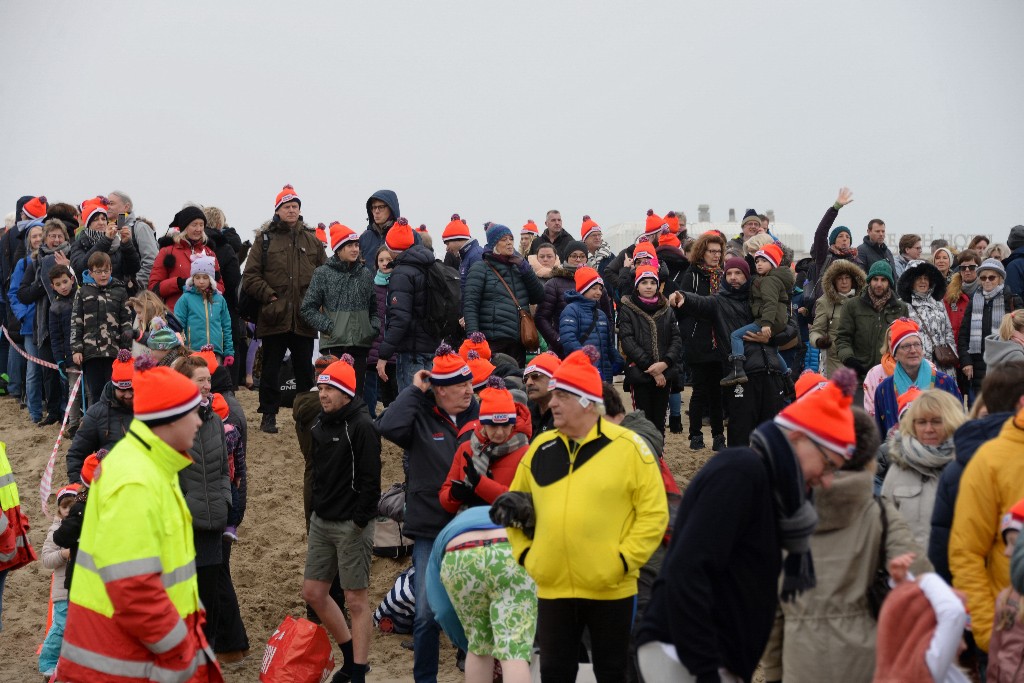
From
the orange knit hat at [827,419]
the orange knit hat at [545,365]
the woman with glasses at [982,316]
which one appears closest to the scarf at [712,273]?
the woman with glasses at [982,316]

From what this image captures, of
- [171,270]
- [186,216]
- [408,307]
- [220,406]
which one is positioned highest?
[186,216]

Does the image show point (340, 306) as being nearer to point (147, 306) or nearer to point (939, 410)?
point (147, 306)

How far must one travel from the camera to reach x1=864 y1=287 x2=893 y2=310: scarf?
11.5 metres

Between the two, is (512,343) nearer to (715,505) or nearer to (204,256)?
(204,256)

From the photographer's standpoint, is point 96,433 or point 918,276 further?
point 918,276

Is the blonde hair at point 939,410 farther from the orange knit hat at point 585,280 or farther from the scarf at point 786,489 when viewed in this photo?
the orange knit hat at point 585,280

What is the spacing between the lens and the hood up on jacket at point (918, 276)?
40.4 feet

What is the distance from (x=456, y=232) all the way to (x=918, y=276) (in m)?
4.94

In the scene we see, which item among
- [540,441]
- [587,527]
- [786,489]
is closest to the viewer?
[786,489]

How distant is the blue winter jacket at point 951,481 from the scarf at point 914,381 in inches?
121

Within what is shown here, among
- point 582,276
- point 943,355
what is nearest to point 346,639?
point 582,276

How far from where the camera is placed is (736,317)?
11.8 meters

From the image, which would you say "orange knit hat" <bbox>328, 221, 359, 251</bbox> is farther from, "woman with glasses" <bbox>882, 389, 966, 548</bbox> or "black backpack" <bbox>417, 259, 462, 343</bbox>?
"woman with glasses" <bbox>882, 389, 966, 548</bbox>

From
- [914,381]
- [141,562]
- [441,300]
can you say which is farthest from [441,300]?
[141,562]
